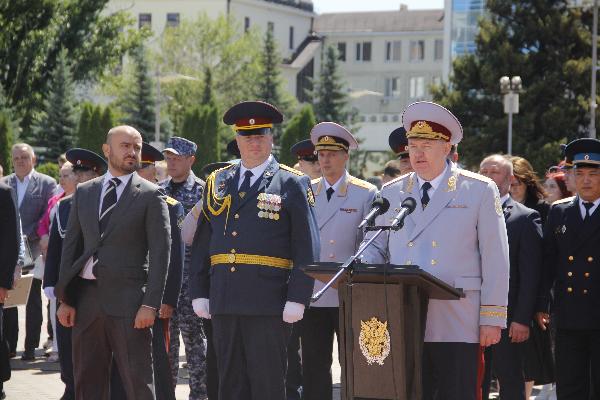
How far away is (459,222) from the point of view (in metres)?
6.99

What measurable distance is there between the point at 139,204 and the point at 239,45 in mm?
75401

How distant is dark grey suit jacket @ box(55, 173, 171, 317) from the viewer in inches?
323

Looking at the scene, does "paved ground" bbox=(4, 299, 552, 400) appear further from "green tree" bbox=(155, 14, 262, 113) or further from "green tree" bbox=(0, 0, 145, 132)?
"green tree" bbox=(155, 14, 262, 113)

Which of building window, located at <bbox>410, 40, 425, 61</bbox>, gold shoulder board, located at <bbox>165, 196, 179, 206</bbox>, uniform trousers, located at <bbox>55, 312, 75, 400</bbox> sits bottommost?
uniform trousers, located at <bbox>55, 312, 75, 400</bbox>

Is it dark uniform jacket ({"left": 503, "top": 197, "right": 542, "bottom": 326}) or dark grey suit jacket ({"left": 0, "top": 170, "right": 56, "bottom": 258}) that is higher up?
dark grey suit jacket ({"left": 0, "top": 170, "right": 56, "bottom": 258})

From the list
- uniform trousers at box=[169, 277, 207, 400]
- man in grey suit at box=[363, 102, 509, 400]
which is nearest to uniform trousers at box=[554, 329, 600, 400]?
man in grey suit at box=[363, 102, 509, 400]

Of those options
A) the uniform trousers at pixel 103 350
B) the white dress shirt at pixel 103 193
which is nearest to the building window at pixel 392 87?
the white dress shirt at pixel 103 193

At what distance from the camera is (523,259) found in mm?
8844

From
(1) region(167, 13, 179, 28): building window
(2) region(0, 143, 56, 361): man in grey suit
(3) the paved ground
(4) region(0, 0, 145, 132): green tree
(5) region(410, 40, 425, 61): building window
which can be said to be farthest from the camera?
(5) region(410, 40, 425, 61): building window

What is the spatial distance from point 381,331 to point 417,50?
10346cm

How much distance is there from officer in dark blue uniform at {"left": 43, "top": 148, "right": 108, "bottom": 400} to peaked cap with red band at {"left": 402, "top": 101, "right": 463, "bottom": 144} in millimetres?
3414

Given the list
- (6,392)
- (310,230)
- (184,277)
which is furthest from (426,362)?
(6,392)

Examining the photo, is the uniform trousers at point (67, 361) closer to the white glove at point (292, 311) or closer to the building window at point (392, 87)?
the white glove at point (292, 311)

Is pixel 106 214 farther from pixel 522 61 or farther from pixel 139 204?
pixel 522 61
